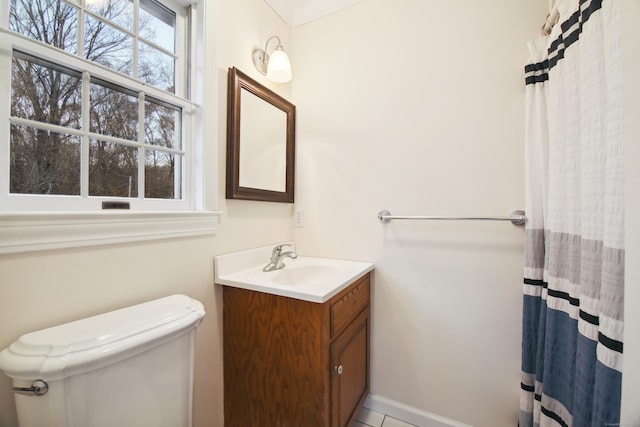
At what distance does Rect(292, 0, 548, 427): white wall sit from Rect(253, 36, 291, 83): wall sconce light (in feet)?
0.87

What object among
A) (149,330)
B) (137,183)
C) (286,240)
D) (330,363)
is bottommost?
(330,363)

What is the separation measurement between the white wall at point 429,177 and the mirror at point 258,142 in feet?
0.49

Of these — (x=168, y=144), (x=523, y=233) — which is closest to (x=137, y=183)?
(x=168, y=144)

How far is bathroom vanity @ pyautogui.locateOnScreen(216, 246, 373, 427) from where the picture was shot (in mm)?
1002

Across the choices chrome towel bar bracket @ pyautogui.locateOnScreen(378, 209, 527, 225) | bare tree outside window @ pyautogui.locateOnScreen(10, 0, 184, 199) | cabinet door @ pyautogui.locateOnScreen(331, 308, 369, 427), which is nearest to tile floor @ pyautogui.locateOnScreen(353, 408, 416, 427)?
cabinet door @ pyautogui.locateOnScreen(331, 308, 369, 427)

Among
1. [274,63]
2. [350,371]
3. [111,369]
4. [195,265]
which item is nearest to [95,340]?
[111,369]

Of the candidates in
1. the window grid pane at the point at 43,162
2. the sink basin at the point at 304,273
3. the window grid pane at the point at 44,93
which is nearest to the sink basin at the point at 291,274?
the sink basin at the point at 304,273

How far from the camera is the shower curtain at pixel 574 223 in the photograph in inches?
22.8

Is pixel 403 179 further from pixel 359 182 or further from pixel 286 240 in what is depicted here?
pixel 286 240

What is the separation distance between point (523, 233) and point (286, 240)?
1301 mm

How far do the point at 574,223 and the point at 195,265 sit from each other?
143cm

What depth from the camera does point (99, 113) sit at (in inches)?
34.8

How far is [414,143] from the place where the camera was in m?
1.40

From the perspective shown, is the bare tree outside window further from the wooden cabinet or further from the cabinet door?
the cabinet door
